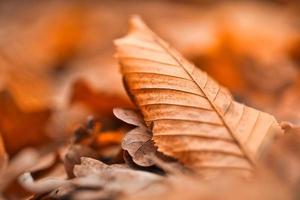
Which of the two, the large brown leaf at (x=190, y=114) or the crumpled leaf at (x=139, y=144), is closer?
the large brown leaf at (x=190, y=114)

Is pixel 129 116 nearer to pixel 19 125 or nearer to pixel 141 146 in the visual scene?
pixel 141 146

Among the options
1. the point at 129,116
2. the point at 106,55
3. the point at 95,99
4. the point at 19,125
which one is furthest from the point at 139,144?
the point at 106,55

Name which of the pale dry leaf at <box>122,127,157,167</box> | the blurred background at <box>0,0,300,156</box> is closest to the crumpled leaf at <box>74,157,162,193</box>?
the pale dry leaf at <box>122,127,157,167</box>

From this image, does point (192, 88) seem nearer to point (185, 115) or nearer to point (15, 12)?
point (185, 115)

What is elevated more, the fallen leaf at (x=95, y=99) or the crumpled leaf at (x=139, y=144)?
the crumpled leaf at (x=139, y=144)

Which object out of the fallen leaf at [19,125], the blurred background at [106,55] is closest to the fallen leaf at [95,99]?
the blurred background at [106,55]

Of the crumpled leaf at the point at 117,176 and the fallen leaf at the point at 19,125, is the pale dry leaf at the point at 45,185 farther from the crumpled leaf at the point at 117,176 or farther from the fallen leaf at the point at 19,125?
the fallen leaf at the point at 19,125

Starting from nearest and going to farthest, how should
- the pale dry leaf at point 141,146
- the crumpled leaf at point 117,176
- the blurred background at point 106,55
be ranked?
→ 1. the crumpled leaf at point 117,176
2. the pale dry leaf at point 141,146
3. the blurred background at point 106,55
